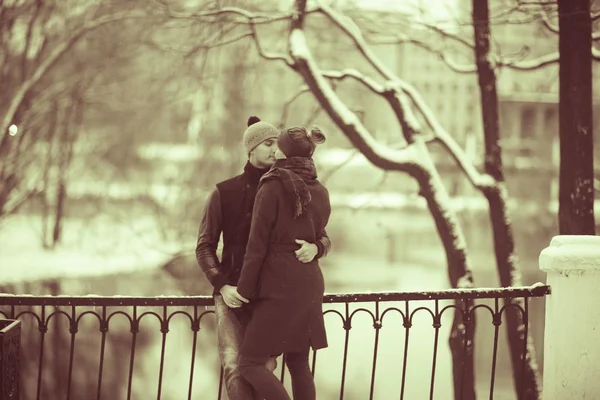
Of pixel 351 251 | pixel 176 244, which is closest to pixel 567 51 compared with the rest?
pixel 176 244

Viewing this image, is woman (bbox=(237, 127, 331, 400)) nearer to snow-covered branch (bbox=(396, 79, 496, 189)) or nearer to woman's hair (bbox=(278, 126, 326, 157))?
woman's hair (bbox=(278, 126, 326, 157))

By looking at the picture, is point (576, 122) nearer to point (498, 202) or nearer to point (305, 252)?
point (498, 202)

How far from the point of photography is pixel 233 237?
425cm

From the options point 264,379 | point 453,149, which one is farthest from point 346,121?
point 264,379

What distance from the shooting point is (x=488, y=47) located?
1056 centimetres

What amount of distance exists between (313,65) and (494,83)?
2.58m

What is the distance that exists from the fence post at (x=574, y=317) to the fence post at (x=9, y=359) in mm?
3412

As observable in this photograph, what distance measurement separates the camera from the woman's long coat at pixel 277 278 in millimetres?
3953

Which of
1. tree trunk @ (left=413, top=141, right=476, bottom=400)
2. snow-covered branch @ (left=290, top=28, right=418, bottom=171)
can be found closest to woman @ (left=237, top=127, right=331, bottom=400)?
snow-covered branch @ (left=290, top=28, right=418, bottom=171)

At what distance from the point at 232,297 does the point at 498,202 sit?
6974 millimetres

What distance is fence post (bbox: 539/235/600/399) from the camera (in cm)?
515

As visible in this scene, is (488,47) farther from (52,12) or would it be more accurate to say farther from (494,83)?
(52,12)

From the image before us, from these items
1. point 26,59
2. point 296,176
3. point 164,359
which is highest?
point 26,59

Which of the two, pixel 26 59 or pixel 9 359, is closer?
pixel 9 359
